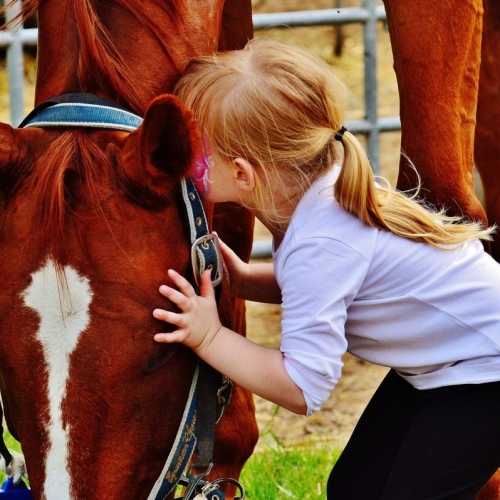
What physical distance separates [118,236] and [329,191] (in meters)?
0.37

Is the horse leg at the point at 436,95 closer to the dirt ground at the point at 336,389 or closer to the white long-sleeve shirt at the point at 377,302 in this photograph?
the dirt ground at the point at 336,389

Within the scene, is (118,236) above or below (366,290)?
above

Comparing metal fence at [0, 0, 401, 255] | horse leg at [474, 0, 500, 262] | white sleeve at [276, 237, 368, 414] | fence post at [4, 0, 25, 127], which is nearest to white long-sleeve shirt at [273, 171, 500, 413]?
white sleeve at [276, 237, 368, 414]

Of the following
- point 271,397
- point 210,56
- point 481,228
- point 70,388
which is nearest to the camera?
point 70,388

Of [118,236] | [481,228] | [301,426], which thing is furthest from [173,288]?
[301,426]

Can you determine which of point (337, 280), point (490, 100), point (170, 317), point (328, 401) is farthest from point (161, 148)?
point (328, 401)

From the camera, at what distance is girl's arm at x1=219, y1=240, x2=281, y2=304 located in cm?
200

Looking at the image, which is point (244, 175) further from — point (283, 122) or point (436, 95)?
point (436, 95)

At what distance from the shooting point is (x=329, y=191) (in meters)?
1.72

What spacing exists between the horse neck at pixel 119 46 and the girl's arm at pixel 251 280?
38 centimetres

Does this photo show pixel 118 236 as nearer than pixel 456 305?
Yes

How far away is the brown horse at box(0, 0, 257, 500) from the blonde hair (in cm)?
14

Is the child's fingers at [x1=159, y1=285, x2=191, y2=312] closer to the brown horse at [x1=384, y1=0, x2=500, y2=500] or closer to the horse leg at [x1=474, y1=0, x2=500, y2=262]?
the brown horse at [x1=384, y1=0, x2=500, y2=500]

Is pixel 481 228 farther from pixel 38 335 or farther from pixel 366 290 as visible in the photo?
pixel 38 335
